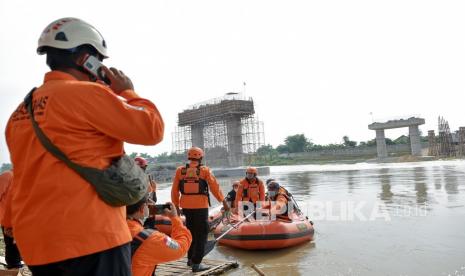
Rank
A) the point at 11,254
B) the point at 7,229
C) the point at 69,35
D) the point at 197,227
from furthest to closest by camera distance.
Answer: the point at 197,227
the point at 11,254
the point at 7,229
the point at 69,35

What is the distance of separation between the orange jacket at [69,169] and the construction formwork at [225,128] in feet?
154

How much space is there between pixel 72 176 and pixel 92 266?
1.15 feet

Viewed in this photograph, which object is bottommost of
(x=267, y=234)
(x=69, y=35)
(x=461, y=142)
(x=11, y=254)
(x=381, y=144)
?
(x=267, y=234)

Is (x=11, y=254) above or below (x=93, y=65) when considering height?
below

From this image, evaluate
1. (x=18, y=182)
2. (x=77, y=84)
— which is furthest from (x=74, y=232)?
(x=77, y=84)

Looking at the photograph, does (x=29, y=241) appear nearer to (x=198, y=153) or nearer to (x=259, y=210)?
(x=198, y=153)

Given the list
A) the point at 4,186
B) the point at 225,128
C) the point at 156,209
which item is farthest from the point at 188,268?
the point at 225,128

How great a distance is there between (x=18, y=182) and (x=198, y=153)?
4.70 m

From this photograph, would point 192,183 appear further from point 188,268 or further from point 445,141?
point 445,141

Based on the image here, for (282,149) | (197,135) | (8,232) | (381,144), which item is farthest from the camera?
(282,149)

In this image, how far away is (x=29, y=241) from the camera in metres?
1.42

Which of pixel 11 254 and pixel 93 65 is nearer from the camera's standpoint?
pixel 93 65

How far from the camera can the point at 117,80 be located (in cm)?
165

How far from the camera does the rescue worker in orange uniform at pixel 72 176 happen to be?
54.3 inches
